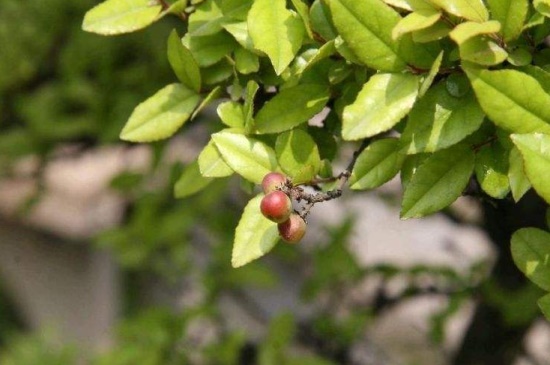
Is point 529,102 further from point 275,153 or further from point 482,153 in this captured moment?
point 275,153

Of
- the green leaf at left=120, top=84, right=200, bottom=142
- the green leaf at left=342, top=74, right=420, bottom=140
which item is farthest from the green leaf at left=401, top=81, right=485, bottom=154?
the green leaf at left=120, top=84, right=200, bottom=142

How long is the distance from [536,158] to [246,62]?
26 cm

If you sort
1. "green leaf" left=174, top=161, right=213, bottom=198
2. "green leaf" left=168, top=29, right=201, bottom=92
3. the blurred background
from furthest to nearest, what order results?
the blurred background, "green leaf" left=174, top=161, right=213, bottom=198, "green leaf" left=168, top=29, right=201, bottom=92

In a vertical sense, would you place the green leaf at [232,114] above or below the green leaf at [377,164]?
above

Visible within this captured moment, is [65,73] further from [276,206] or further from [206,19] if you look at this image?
[276,206]

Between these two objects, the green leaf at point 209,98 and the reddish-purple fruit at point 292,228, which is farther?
the green leaf at point 209,98

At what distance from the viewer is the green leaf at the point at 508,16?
63 cm

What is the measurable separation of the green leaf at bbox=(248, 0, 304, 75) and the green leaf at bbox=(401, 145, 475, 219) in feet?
0.42

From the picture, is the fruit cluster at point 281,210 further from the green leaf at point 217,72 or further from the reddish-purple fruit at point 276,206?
the green leaf at point 217,72

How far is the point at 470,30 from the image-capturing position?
1.91 feet

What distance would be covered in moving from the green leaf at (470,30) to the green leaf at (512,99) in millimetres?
28

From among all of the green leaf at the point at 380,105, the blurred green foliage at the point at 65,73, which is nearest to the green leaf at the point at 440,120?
the green leaf at the point at 380,105

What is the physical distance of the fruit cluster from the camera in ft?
2.09

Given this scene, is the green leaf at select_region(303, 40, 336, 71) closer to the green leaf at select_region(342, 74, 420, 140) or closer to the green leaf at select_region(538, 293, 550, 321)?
the green leaf at select_region(342, 74, 420, 140)
